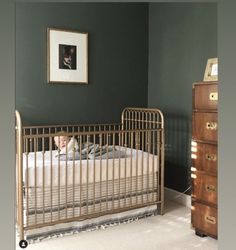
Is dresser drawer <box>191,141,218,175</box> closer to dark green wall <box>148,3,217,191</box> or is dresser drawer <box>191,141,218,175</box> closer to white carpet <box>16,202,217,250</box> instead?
white carpet <box>16,202,217,250</box>

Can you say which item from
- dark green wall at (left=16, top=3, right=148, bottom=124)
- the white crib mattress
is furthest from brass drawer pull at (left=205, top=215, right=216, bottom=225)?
dark green wall at (left=16, top=3, right=148, bottom=124)

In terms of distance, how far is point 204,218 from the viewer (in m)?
2.69

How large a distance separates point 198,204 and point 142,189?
24.4 inches

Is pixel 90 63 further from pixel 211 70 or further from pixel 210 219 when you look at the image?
pixel 210 219

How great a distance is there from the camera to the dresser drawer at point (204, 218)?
8.55ft

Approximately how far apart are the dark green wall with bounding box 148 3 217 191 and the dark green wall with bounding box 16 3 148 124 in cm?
19

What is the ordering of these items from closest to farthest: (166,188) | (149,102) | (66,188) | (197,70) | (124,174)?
(66,188), (124,174), (197,70), (166,188), (149,102)

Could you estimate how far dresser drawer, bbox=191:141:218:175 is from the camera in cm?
259

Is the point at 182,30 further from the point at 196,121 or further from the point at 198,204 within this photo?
the point at 198,204

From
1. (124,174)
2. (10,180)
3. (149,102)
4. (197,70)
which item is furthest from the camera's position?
(149,102)

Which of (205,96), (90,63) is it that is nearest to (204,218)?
(205,96)

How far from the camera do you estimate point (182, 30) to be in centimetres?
372

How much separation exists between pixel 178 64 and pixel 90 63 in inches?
39.6

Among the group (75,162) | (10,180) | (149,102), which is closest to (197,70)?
(149,102)
